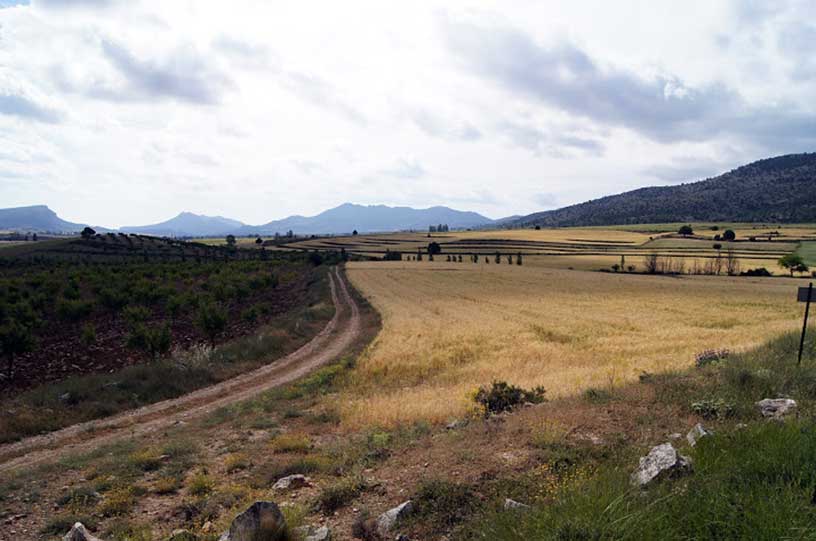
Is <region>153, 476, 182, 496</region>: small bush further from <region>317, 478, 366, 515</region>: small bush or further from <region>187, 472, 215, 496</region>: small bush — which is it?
<region>317, 478, 366, 515</region>: small bush

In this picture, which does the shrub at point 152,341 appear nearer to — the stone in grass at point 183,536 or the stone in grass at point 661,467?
the stone in grass at point 183,536

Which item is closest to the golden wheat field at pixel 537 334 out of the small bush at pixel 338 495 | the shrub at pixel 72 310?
the small bush at pixel 338 495

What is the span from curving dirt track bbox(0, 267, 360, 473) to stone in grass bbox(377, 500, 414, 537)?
35.0 ft

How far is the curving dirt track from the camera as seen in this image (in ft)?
44.4

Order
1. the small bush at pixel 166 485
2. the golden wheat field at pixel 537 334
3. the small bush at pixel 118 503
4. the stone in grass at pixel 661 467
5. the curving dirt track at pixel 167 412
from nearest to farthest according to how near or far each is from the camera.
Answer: the stone in grass at pixel 661 467, the small bush at pixel 118 503, the small bush at pixel 166 485, the curving dirt track at pixel 167 412, the golden wheat field at pixel 537 334

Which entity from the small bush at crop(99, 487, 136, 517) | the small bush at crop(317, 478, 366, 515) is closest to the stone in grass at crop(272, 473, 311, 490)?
the small bush at crop(317, 478, 366, 515)

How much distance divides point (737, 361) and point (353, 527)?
43.4ft

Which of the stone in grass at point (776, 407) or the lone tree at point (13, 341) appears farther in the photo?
the lone tree at point (13, 341)

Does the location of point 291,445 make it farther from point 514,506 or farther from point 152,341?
point 152,341

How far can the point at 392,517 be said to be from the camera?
6637mm

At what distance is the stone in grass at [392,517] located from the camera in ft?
21.4

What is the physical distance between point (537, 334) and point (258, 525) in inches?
1072

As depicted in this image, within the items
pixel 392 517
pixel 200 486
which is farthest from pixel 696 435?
pixel 200 486

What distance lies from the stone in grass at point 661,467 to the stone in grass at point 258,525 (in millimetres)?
4600
